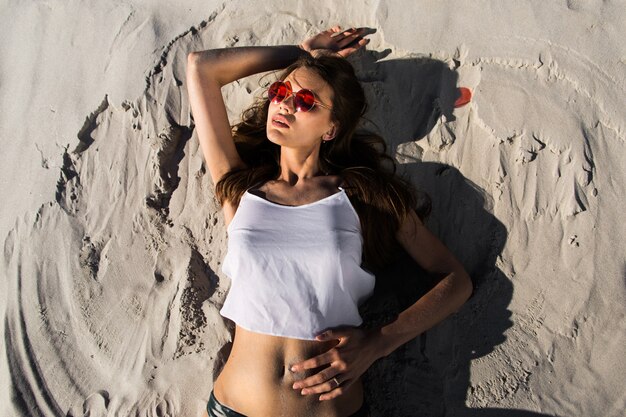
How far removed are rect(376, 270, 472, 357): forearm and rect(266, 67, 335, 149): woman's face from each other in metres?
0.94

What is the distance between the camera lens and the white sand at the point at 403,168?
3010 mm

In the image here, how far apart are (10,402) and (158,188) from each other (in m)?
1.39

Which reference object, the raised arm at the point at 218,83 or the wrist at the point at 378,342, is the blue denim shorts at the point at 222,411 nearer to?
the wrist at the point at 378,342

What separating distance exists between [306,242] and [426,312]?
68 cm

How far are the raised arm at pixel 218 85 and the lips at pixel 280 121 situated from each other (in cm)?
37

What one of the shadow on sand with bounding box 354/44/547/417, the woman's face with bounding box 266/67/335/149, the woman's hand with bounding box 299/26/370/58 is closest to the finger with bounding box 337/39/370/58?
the woman's hand with bounding box 299/26/370/58

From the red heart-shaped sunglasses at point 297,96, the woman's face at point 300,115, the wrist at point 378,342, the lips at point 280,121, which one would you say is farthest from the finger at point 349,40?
the wrist at point 378,342

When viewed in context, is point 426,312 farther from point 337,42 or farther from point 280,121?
point 337,42

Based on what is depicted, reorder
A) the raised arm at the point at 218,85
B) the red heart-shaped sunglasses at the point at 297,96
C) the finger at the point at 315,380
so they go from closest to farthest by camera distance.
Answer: the finger at the point at 315,380 → the red heart-shaped sunglasses at the point at 297,96 → the raised arm at the point at 218,85

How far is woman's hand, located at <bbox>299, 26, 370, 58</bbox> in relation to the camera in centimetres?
319

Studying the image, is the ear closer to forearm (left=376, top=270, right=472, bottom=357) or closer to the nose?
the nose

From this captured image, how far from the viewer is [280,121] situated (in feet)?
8.89

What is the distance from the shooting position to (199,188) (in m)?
3.41

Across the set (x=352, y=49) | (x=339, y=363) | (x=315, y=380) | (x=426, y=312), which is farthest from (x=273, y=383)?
(x=352, y=49)
